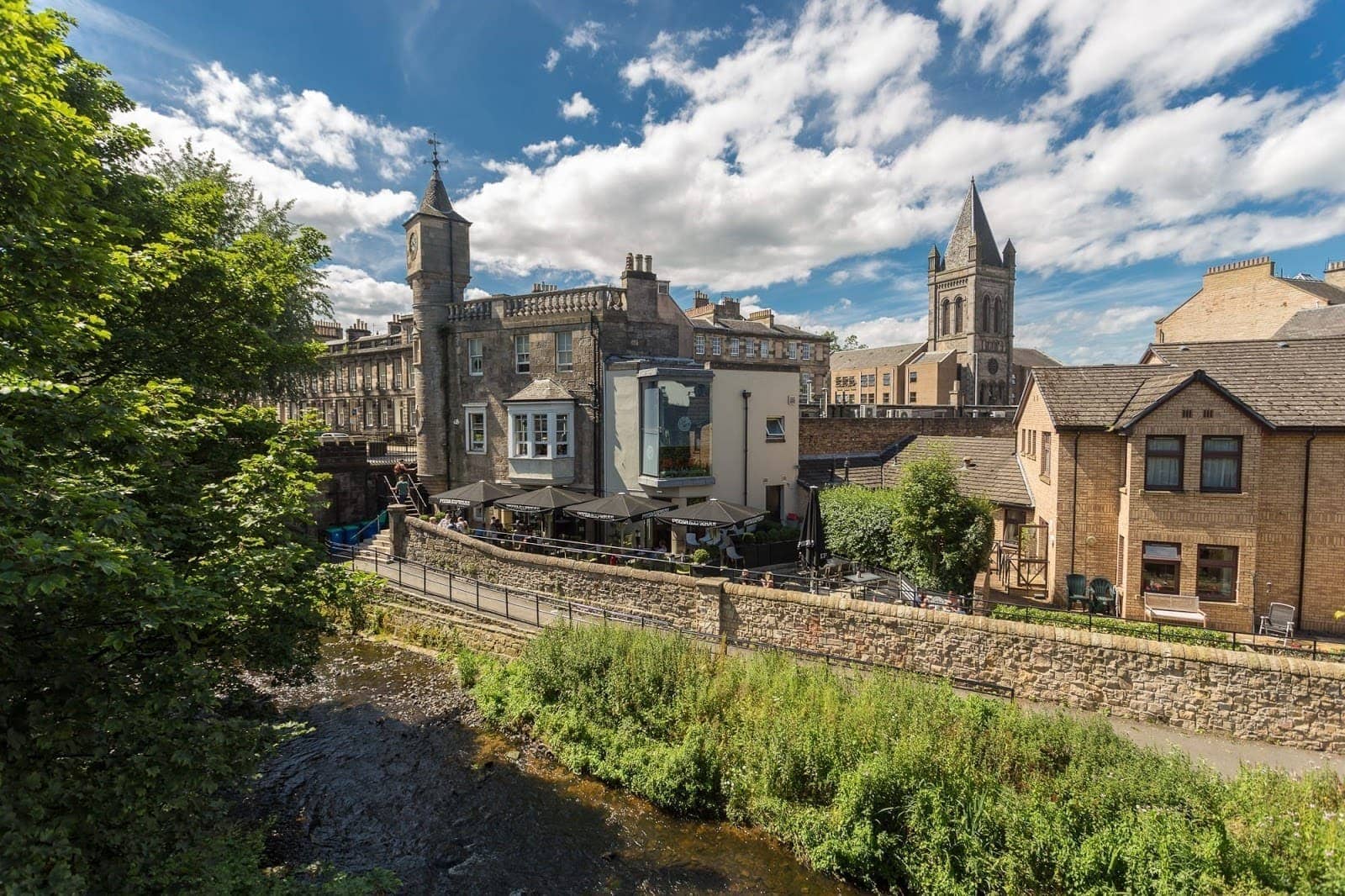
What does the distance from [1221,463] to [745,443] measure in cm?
1418

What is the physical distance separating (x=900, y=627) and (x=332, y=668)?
641 inches

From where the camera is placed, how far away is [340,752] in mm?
14031

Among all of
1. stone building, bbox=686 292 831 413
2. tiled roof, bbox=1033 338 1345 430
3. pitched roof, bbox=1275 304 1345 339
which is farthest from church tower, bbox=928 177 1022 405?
tiled roof, bbox=1033 338 1345 430

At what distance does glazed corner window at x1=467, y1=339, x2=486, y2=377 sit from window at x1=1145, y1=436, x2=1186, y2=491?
24.1 m

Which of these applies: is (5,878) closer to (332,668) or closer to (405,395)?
(332,668)

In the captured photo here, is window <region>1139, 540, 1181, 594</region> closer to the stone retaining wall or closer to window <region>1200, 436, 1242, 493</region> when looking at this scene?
window <region>1200, 436, 1242, 493</region>

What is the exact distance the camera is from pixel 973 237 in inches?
3029

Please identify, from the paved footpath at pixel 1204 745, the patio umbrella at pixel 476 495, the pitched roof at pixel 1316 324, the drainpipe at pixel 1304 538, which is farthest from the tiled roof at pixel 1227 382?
the patio umbrella at pixel 476 495

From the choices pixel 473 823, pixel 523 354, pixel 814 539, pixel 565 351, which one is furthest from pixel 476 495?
pixel 473 823

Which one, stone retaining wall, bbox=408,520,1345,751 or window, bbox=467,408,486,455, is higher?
window, bbox=467,408,486,455

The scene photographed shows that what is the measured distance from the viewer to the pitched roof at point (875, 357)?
255ft

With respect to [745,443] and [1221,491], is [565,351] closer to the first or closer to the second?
[745,443]

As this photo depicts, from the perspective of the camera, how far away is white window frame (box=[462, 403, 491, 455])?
2733cm

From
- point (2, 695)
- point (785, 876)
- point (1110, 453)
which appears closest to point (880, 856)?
point (785, 876)
